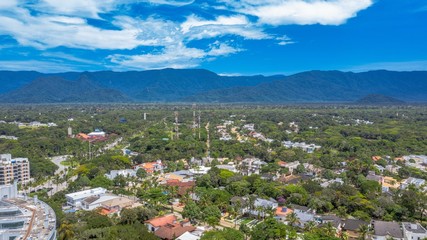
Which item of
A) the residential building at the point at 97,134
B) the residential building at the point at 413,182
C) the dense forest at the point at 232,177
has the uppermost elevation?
the residential building at the point at 97,134

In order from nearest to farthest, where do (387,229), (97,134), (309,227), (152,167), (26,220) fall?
(26,220)
(309,227)
(387,229)
(152,167)
(97,134)

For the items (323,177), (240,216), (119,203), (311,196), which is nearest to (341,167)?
(323,177)

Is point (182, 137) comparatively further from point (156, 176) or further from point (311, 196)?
point (311, 196)

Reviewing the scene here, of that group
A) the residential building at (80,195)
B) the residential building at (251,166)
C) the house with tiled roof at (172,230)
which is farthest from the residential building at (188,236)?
the residential building at (251,166)

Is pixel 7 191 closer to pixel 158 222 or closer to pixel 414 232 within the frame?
pixel 158 222

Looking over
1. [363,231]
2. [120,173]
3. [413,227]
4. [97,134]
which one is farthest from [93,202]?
[97,134]

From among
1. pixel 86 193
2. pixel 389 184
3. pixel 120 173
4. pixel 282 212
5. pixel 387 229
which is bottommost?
pixel 389 184

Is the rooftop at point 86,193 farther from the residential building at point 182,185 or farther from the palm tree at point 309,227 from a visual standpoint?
the palm tree at point 309,227
